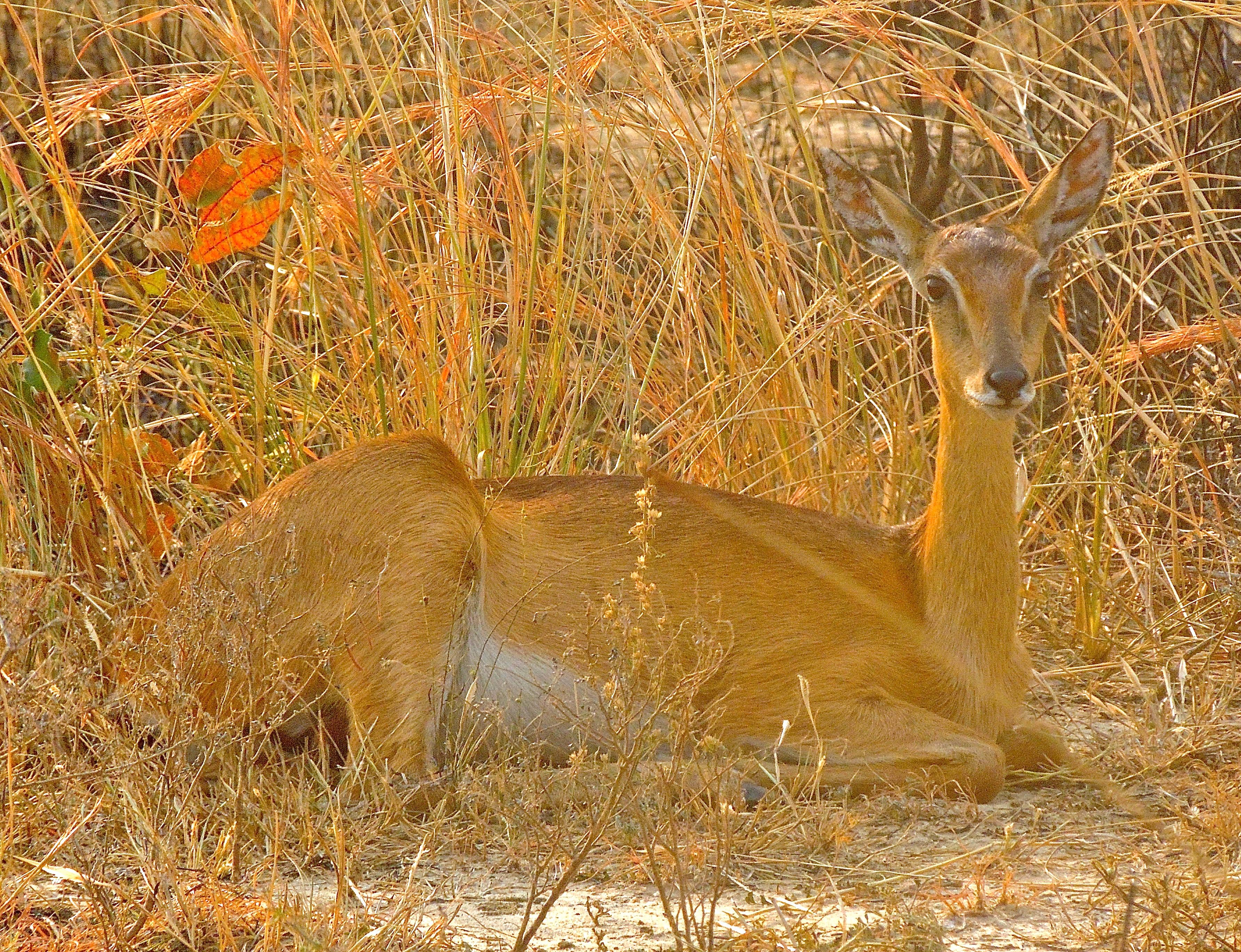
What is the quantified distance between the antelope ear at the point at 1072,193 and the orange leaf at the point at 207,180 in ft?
7.78

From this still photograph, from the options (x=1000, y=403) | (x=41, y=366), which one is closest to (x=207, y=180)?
(x=41, y=366)

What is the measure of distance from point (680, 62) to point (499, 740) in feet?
9.39

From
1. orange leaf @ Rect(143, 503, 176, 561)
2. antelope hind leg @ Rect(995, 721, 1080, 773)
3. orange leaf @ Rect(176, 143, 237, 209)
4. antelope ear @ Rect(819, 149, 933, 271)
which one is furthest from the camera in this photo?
orange leaf @ Rect(176, 143, 237, 209)

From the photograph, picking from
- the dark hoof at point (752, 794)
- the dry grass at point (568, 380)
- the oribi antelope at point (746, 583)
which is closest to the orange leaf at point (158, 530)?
the dry grass at point (568, 380)

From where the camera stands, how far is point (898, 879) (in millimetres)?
3260

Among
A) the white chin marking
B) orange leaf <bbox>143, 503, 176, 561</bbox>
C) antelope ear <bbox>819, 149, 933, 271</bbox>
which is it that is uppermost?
antelope ear <bbox>819, 149, 933, 271</bbox>

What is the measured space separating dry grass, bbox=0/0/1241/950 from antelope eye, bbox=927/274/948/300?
2.89ft

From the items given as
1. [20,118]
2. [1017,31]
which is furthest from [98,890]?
[1017,31]

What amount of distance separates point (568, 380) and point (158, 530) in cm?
149

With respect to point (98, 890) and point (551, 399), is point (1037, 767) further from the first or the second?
point (98, 890)

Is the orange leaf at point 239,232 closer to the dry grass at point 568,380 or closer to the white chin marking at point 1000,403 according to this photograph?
the dry grass at point 568,380

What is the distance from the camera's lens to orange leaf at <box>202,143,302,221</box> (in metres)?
5.10

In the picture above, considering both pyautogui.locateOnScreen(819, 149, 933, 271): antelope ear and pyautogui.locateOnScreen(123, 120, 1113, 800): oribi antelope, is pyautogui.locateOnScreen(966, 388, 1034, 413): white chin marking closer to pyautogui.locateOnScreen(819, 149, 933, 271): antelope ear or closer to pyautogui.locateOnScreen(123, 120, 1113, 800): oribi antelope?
pyautogui.locateOnScreen(123, 120, 1113, 800): oribi antelope

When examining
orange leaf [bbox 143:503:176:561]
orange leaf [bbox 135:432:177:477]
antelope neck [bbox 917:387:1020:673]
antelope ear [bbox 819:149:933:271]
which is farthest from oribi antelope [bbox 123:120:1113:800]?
orange leaf [bbox 135:432:177:477]
